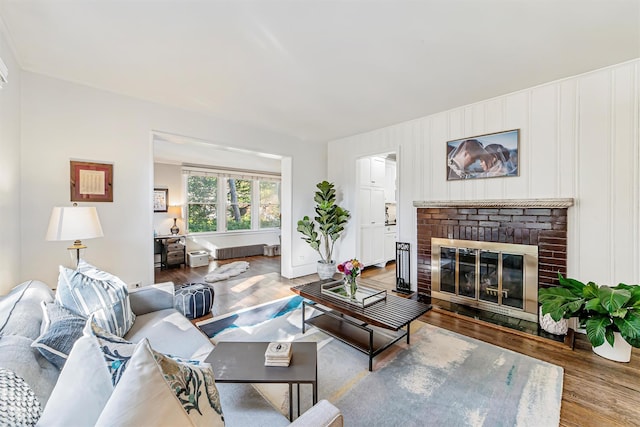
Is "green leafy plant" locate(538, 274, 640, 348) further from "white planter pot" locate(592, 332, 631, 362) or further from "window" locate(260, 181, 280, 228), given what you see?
"window" locate(260, 181, 280, 228)

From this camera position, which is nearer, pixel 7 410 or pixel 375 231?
pixel 7 410

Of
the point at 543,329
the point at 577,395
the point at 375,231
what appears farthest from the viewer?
the point at 375,231

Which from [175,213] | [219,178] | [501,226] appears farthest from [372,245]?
[175,213]

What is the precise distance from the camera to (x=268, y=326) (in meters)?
2.86

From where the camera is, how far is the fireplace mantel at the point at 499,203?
2.66 m

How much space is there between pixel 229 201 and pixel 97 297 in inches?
223

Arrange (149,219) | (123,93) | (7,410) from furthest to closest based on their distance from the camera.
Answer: (149,219)
(123,93)
(7,410)

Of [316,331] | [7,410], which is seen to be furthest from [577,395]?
[7,410]

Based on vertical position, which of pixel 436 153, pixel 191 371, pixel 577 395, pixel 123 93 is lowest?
pixel 577 395

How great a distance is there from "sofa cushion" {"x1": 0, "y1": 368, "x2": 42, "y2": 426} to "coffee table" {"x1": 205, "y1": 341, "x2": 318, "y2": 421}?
2.27 feet

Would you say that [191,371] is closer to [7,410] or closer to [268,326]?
[7,410]

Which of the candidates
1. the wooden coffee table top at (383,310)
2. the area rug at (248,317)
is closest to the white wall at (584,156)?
the wooden coffee table top at (383,310)

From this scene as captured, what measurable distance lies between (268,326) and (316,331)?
0.55 metres

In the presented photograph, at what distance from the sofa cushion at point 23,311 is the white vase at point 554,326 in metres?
3.84
